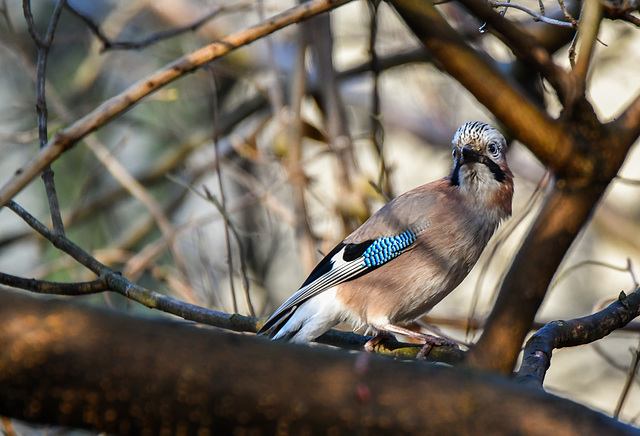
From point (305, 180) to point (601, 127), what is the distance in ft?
10.5

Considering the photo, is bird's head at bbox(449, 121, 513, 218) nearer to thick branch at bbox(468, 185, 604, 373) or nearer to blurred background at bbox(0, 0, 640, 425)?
blurred background at bbox(0, 0, 640, 425)

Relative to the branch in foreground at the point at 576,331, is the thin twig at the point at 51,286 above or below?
above

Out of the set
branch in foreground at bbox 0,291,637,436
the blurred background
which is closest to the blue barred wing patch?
the blurred background

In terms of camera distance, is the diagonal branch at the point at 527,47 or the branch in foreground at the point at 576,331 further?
the branch in foreground at the point at 576,331

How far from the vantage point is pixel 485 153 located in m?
3.64

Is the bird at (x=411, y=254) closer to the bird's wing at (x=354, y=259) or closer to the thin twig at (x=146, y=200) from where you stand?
the bird's wing at (x=354, y=259)

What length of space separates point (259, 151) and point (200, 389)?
Answer: 165 inches

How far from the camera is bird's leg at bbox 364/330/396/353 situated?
3.21m

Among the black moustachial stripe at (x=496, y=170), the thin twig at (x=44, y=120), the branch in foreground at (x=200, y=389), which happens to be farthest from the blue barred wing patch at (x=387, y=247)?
the branch in foreground at (x=200, y=389)

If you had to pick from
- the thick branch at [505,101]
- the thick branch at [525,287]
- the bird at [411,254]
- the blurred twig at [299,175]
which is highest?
the blurred twig at [299,175]

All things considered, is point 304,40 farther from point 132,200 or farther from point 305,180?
point 132,200

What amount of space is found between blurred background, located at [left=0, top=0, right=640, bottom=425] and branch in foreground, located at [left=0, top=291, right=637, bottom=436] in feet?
9.49

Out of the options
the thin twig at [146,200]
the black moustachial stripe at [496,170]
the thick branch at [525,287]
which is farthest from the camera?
the thin twig at [146,200]

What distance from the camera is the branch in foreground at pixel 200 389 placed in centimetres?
115
